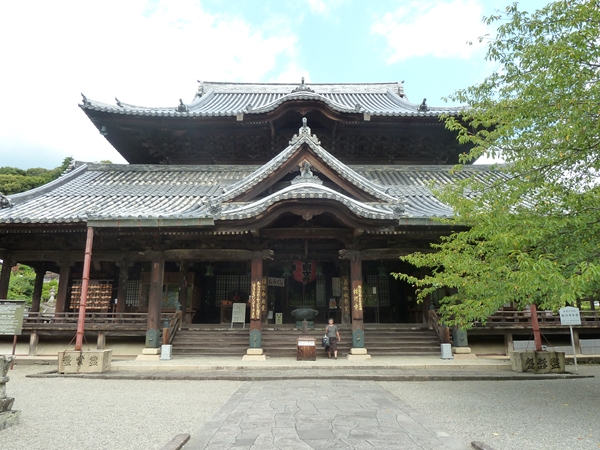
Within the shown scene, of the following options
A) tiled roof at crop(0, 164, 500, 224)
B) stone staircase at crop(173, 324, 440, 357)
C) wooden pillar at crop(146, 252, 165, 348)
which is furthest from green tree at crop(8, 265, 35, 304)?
stone staircase at crop(173, 324, 440, 357)

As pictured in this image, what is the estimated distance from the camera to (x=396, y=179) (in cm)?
1606

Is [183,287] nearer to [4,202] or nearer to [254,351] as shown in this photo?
[254,351]

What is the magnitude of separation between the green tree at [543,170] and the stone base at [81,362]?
920cm

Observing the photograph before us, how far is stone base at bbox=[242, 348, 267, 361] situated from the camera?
456 inches

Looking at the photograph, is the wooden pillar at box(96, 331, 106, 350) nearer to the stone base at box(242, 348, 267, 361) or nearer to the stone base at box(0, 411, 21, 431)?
the stone base at box(242, 348, 267, 361)

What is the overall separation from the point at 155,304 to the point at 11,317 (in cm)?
387

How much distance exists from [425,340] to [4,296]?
49.9 feet

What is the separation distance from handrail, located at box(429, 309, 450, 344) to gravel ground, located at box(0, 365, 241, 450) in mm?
7226

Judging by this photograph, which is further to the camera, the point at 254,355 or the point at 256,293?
the point at 256,293

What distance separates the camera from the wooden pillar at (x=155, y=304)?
12.3 meters

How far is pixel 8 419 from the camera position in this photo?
5293 mm

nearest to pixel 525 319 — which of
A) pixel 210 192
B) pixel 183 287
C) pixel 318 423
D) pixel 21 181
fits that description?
pixel 318 423

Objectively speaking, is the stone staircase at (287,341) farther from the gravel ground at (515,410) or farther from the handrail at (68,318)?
the gravel ground at (515,410)

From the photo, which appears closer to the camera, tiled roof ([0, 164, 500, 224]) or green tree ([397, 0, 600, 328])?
green tree ([397, 0, 600, 328])
